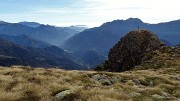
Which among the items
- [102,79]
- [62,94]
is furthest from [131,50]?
[62,94]

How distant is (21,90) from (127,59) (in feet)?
218

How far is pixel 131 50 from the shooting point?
271ft

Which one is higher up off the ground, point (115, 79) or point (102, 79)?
point (102, 79)

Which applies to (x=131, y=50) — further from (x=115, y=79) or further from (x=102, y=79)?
(x=102, y=79)

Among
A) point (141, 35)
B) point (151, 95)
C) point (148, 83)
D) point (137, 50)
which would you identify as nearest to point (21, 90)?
point (151, 95)

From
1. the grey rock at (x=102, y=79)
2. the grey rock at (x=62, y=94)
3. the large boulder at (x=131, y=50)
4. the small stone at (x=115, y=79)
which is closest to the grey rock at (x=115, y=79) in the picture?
the small stone at (x=115, y=79)

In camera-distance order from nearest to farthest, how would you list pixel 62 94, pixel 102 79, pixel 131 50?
pixel 62 94 < pixel 102 79 < pixel 131 50

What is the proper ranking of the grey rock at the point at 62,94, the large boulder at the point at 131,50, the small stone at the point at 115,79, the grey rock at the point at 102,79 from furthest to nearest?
the large boulder at the point at 131,50 → the small stone at the point at 115,79 → the grey rock at the point at 102,79 → the grey rock at the point at 62,94

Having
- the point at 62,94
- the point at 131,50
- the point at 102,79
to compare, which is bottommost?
the point at 131,50

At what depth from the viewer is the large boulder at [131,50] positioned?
7969cm

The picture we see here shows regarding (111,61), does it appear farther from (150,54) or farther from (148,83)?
(148,83)

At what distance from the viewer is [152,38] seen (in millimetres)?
85250

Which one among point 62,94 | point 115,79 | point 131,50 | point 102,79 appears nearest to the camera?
point 62,94

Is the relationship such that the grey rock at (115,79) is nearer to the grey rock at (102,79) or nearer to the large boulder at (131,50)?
the grey rock at (102,79)
